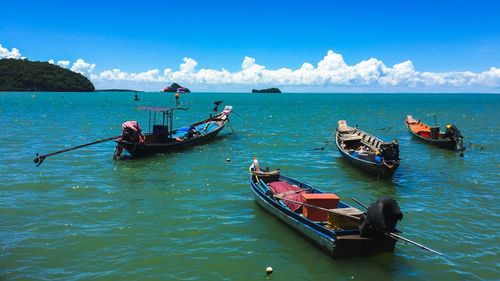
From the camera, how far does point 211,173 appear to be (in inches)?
1094

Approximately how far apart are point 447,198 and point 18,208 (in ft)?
71.8

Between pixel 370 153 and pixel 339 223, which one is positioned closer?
pixel 339 223

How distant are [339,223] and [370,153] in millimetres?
15231

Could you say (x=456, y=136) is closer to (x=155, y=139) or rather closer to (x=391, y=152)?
(x=391, y=152)

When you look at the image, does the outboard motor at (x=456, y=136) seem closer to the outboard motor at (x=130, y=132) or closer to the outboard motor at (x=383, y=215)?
the outboard motor at (x=383, y=215)

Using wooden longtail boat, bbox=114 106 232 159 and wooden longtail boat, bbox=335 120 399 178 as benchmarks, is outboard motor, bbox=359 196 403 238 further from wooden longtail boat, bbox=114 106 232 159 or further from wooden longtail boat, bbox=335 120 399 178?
wooden longtail boat, bbox=114 106 232 159

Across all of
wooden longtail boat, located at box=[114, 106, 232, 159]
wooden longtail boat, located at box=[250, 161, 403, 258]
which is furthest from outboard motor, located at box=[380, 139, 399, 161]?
wooden longtail boat, located at box=[114, 106, 232, 159]

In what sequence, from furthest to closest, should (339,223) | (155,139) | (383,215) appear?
(155,139) → (339,223) → (383,215)

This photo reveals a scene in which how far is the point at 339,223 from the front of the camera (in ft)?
46.9

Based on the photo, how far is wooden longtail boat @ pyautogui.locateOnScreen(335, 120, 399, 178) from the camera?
24438 mm

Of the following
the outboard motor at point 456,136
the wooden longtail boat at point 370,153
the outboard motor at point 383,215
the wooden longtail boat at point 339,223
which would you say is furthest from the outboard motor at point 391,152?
the outboard motor at point 456,136

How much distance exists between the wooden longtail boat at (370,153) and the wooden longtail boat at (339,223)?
9502 millimetres

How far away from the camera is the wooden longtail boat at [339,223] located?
12984 mm

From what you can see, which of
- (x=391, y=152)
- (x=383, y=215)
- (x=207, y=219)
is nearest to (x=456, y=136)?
(x=391, y=152)
